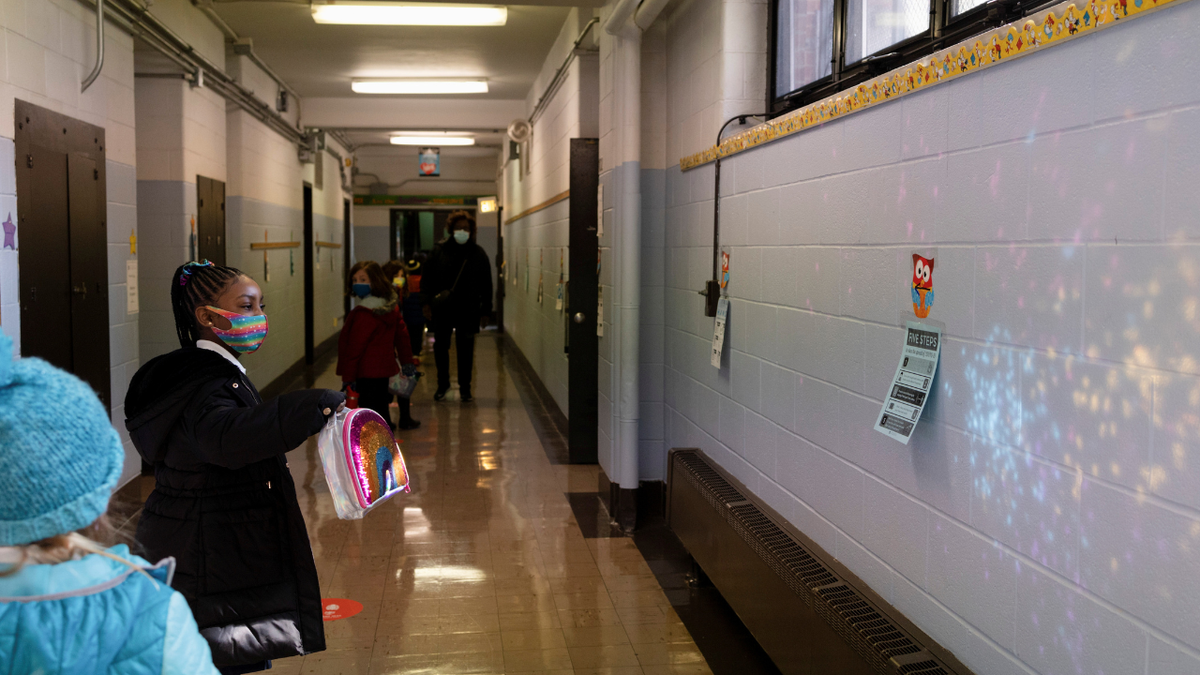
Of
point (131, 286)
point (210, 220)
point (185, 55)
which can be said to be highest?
point (185, 55)

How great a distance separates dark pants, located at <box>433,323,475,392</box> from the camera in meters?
8.15

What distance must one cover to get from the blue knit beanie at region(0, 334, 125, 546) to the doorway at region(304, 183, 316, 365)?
10068mm

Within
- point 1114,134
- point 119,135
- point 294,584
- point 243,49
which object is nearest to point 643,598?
point 294,584

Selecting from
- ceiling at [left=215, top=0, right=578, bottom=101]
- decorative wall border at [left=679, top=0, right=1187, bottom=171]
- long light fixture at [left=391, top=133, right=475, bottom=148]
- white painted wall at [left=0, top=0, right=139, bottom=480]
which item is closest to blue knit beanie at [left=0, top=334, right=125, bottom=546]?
decorative wall border at [left=679, top=0, right=1187, bottom=171]

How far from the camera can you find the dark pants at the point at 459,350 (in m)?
8.15

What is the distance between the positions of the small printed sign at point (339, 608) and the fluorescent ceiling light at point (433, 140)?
10.0m

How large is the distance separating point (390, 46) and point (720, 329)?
491 cm

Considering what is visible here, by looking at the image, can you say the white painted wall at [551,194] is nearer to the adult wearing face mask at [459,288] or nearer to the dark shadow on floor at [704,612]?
the adult wearing face mask at [459,288]

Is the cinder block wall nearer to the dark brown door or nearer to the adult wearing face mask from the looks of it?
the dark brown door

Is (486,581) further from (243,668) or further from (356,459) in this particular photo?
(356,459)

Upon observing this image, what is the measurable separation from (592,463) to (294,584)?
3950 millimetres

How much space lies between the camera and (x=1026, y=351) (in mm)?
1712

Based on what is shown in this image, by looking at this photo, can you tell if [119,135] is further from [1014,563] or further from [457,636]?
[1014,563]

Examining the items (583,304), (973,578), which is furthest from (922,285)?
Answer: (583,304)
